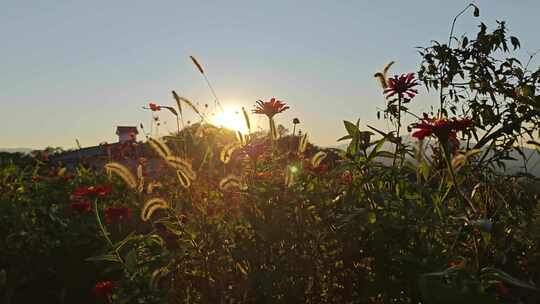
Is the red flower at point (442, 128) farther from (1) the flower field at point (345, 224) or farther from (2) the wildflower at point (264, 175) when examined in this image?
(2) the wildflower at point (264, 175)

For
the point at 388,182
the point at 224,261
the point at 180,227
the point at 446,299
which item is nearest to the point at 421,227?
the point at 388,182

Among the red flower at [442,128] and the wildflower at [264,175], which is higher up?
the red flower at [442,128]

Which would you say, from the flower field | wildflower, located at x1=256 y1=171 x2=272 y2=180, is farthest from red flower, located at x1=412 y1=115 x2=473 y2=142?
wildflower, located at x1=256 y1=171 x2=272 y2=180

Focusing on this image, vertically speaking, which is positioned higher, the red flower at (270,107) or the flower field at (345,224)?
the red flower at (270,107)

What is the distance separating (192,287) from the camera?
3.06 meters

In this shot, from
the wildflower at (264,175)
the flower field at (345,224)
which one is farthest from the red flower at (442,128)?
the wildflower at (264,175)

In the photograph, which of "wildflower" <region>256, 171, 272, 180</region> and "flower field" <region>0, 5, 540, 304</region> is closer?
"flower field" <region>0, 5, 540, 304</region>

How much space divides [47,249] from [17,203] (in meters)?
0.74

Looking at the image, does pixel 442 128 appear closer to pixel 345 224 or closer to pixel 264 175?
pixel 345 224

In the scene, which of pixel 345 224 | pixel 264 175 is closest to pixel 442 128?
pixel 345 224

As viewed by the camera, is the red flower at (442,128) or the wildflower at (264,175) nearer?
the red flower at (442,128)

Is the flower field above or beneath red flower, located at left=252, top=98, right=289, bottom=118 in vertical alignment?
beneath

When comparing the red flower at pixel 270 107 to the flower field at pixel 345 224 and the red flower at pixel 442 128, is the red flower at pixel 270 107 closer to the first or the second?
the flower field at pixel 345 224

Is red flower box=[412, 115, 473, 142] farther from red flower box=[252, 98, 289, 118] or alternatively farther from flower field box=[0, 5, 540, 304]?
red flower box=[252, 98, 289, 118]
